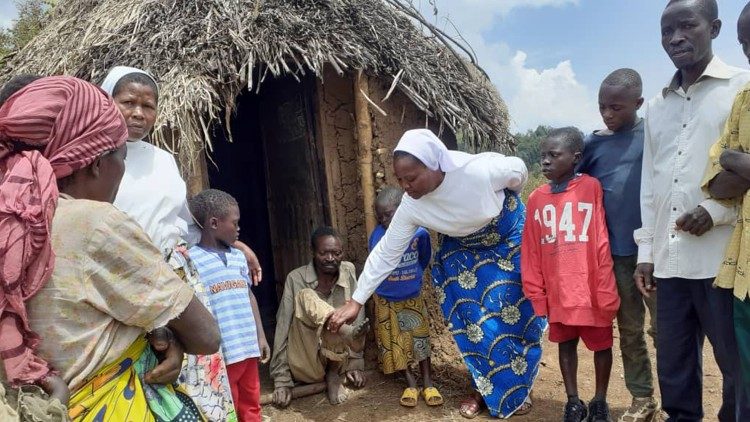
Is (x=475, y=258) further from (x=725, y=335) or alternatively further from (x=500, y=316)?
(x=725, y=335)

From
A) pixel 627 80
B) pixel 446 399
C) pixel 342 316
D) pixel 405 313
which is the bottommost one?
pixel 446 399

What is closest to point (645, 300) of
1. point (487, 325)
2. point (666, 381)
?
point (666, 381)

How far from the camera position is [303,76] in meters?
4.84

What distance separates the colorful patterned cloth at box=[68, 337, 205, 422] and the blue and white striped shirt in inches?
52.2

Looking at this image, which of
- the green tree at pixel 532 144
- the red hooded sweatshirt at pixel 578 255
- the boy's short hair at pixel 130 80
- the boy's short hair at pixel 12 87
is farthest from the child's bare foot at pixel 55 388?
the green tree at pixel 532 144

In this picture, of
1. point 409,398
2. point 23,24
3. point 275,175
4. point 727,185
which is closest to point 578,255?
point 727,185

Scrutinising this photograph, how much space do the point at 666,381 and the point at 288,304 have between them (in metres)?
2.51

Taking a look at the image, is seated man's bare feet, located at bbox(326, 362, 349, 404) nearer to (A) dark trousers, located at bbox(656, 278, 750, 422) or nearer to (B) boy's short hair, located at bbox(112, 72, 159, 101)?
(A) dark trousers, located at bbox(656, 278, 750, 422)

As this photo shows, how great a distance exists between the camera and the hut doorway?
507cm

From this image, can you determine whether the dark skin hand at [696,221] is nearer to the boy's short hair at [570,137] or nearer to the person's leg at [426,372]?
the boy's short hair at [570,137]

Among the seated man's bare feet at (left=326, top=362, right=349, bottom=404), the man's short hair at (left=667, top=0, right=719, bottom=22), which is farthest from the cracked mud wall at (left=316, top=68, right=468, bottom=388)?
the man's short hair at (left=667, top=0, right=719, bottom=22)

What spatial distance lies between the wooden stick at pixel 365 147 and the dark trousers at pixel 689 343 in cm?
226

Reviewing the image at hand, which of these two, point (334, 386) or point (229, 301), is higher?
point (229, 301)

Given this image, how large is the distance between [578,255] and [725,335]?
869 millimetres
